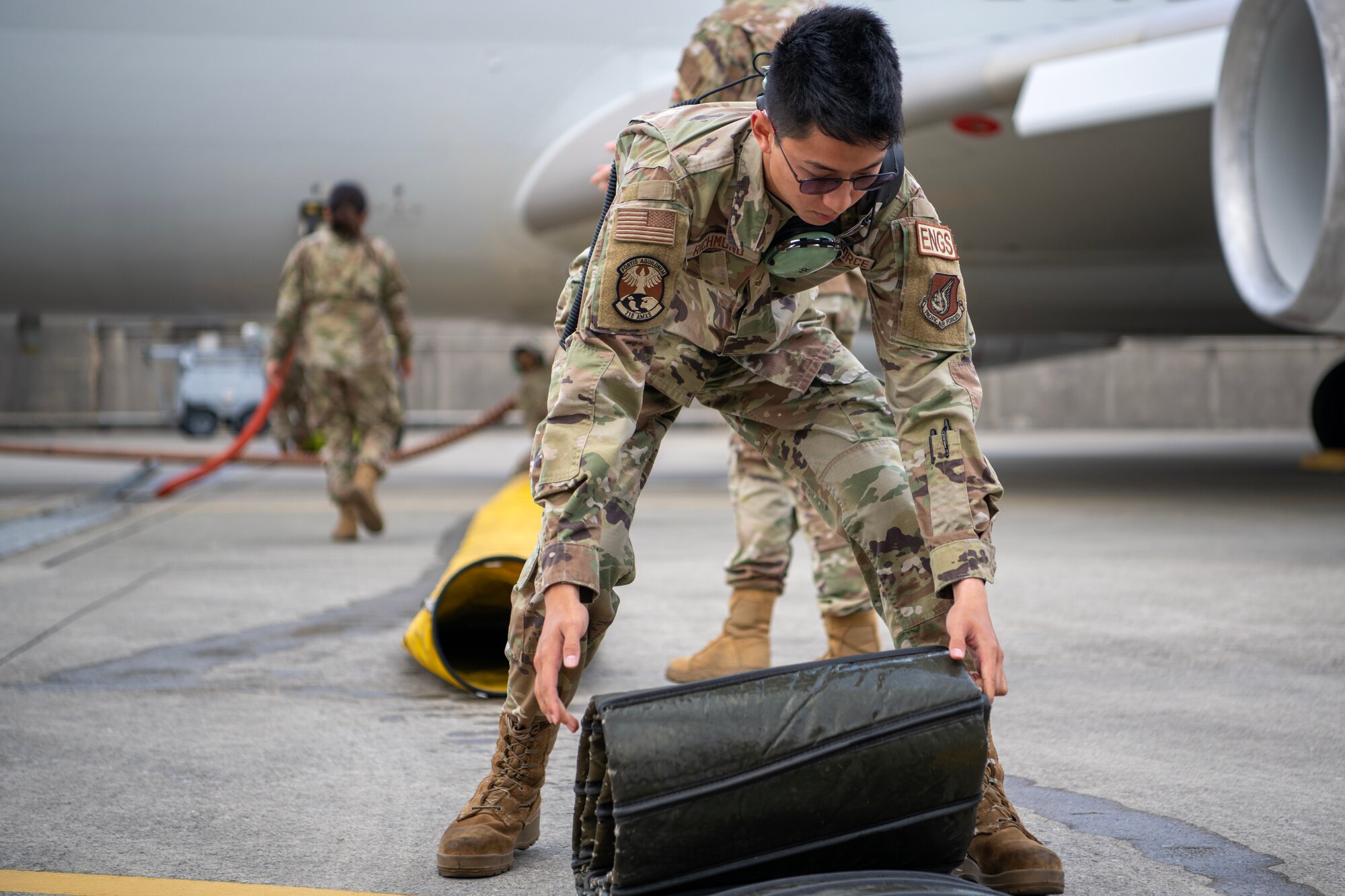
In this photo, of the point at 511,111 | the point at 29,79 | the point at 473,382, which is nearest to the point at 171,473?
the point at 29,79

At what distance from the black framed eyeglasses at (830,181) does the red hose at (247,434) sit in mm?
4920

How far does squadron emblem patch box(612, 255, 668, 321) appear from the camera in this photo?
1.59 metres

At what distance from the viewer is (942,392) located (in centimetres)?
170

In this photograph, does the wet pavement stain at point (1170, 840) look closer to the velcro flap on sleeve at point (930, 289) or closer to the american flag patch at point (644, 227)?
the velcro flap on sleeve at point (930, 289)

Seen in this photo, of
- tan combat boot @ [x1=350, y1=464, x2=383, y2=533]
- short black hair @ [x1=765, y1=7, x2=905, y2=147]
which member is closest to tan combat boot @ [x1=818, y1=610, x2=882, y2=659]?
short black hair @ [x1=765, y1=7, x2=905, y2=147]

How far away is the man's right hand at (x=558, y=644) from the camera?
4.86 ft

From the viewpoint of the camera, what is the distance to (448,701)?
2730 millimetres

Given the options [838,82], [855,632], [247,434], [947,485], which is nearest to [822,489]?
[947,485]

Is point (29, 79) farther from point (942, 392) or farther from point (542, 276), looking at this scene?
point (942, 392)

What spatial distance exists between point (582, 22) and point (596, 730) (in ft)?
20.1

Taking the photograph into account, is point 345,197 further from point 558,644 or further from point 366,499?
point 558,644

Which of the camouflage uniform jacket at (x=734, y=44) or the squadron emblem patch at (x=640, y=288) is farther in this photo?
the camouflage uniform jacket at (x=734, y=44)

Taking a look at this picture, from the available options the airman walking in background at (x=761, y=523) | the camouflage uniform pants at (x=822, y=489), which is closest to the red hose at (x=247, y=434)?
the airman walking in background at (x=761, y=523)

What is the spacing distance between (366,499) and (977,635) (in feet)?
13.7
